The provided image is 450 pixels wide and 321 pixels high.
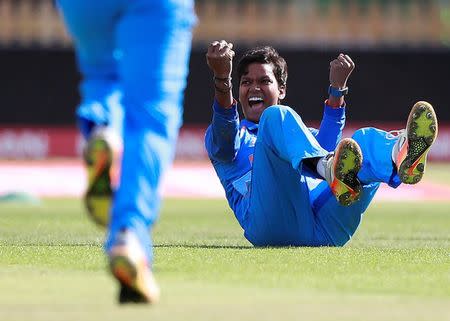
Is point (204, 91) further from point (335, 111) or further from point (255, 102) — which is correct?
point (335, 111)

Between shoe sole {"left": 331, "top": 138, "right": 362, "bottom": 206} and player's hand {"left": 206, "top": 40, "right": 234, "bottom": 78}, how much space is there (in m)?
1.11

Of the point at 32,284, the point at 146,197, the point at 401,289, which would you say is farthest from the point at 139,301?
the point at 401,289

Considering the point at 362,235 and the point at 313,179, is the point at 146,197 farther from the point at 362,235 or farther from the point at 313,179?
the point at 362,235

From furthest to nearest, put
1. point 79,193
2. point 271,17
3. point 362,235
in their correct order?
point 271,17, point 79,193, point 362,235

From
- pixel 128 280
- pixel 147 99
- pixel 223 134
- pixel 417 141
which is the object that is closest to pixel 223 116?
pixel 223 134

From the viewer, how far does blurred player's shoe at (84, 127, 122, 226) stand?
4.20m

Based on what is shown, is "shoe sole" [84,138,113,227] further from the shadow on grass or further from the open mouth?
the open mouth

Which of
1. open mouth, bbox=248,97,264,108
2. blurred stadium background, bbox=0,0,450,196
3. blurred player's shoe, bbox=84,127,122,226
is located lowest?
blurred stadium background, bbox=0,0,450,196

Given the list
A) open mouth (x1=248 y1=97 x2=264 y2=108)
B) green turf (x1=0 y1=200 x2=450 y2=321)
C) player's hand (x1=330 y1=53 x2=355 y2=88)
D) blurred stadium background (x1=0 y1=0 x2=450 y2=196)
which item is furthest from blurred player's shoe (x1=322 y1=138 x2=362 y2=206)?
blurred stadium background (x1=0 y1=0 x2=450 y2=196)

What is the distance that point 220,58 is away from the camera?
6.71 m

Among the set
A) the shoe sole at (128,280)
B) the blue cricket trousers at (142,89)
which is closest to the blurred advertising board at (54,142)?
the blue cricket trousers at (142,89)

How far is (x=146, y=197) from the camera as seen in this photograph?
4238mm

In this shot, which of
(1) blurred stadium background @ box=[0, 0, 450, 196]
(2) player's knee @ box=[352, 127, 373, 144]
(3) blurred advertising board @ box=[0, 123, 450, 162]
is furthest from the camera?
(3) blurred advertising board @ box=[0, 123, 450, 162]

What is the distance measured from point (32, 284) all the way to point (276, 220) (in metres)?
1.93
